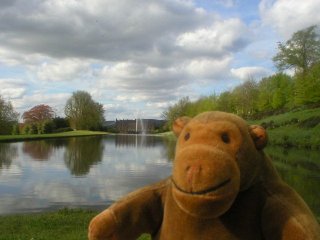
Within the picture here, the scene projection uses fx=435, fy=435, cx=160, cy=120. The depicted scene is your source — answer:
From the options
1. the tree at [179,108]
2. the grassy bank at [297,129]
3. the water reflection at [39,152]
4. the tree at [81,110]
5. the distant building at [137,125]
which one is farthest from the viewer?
the distant building at [137,125]

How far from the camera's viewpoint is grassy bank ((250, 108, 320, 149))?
114 feet

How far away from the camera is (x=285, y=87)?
177 feet

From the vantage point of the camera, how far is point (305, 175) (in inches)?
724

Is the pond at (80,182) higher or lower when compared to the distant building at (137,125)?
lower

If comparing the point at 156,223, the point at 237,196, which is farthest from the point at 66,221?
the point at 237,196

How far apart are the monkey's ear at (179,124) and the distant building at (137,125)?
112668 mm

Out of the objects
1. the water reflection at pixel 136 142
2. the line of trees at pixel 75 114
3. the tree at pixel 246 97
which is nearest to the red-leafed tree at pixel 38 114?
the line of trees at pixel 75 114

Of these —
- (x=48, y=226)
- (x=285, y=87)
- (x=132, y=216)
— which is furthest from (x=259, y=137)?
(x=285, y=87)

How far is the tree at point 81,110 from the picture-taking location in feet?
301

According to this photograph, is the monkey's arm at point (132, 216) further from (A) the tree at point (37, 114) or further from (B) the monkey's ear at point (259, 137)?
(A) the tree at point (37, 114)

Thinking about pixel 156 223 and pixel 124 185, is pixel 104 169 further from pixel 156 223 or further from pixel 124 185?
pixel 156 223

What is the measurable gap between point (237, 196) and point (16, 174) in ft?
51.5

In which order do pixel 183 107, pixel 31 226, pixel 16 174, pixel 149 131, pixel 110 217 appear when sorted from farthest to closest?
pixel 149 131, pixel 183 107, pixel 16 174, pixel 31 226, pixel 110 217

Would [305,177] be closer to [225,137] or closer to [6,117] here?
[225,137]
